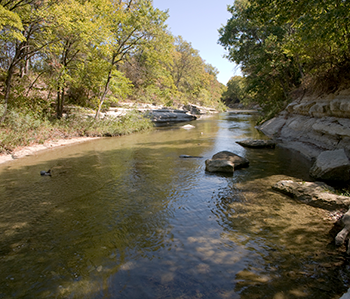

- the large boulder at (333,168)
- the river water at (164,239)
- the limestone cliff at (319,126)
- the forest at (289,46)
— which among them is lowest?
the river water at (164,239)

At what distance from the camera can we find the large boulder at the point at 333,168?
6562 mm

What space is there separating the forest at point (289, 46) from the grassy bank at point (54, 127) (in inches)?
476

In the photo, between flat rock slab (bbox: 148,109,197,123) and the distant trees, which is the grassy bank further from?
flat rock slab (bbox: 148,109,197,123)

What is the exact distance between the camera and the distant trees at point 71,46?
1234 centimetres

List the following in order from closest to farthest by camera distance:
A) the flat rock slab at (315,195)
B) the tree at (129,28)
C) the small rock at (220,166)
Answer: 1. the flat rock slab at (315,195)
2. the small rock at (220,166)
3. the tree at (129,28)

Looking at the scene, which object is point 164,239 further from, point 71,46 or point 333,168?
point 71,46

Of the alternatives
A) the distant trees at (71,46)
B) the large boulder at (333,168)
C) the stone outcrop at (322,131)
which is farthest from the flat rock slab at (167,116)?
the large boulder at (333,168)

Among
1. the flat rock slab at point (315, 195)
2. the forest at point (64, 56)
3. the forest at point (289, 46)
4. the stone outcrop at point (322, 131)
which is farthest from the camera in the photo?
the forest at point (64, 56)

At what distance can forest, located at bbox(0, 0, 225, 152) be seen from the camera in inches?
476

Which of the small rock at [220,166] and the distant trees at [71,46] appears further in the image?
the distant trees at [71,46]

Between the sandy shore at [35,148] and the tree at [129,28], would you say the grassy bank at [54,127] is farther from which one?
the tree at [129,28]

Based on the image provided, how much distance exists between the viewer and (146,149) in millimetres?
12859

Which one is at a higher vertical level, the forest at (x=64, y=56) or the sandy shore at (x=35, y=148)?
the forest at (x=64, y=56)

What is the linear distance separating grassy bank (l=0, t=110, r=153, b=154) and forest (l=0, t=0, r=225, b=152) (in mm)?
50
